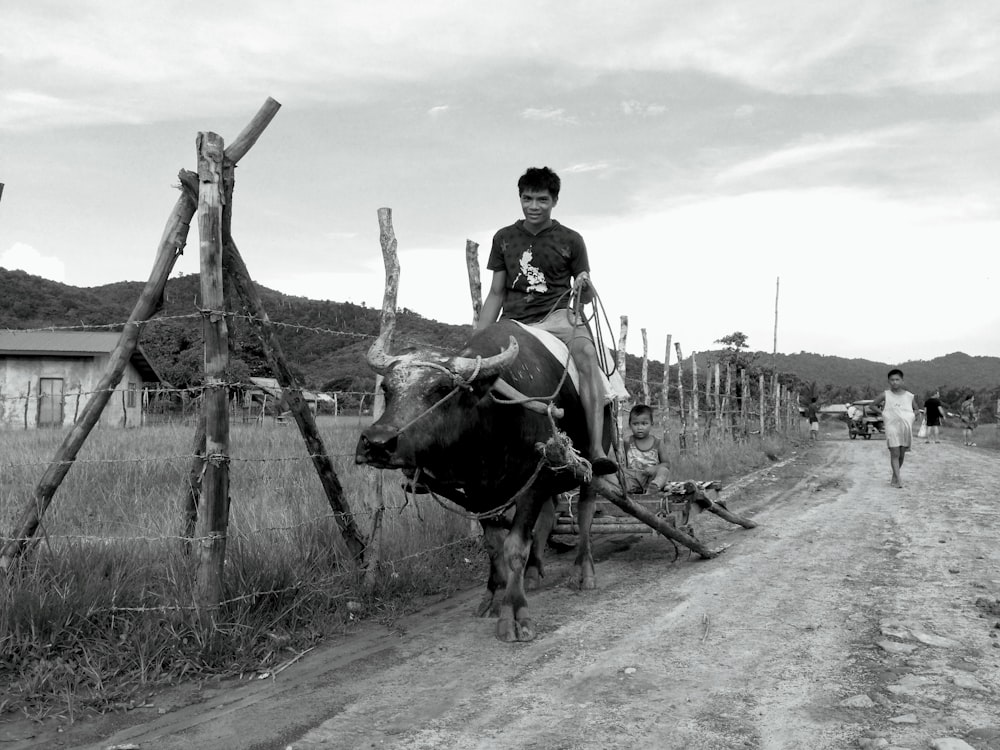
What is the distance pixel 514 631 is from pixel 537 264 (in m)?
2.46

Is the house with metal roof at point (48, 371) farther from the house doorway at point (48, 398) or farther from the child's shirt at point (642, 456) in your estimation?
the child's shirt at point (642, 456)

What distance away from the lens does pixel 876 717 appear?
3090mm

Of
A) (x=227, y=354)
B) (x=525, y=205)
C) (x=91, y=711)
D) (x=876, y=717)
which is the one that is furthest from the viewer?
(x=525, y=205)

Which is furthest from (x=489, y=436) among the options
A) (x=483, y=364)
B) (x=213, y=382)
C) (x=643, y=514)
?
(x=643, y=514)

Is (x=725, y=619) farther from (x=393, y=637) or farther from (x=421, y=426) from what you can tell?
(x=421, y=426)

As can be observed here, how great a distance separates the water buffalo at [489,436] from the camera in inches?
148

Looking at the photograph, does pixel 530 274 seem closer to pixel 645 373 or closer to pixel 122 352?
pixel 122 352

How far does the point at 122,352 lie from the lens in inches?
165

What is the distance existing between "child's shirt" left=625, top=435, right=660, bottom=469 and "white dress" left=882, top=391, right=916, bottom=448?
586 cm

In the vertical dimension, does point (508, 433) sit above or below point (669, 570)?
above

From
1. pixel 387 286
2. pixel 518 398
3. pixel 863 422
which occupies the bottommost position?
pixel 863 422

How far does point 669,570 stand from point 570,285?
2277mm

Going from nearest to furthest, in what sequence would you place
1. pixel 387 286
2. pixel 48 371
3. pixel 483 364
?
pixel 483 364 → pixel 387 286 → pixel 48 371

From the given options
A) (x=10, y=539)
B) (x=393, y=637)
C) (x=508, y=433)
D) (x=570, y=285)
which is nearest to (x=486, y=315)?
(x=570, y=285)
